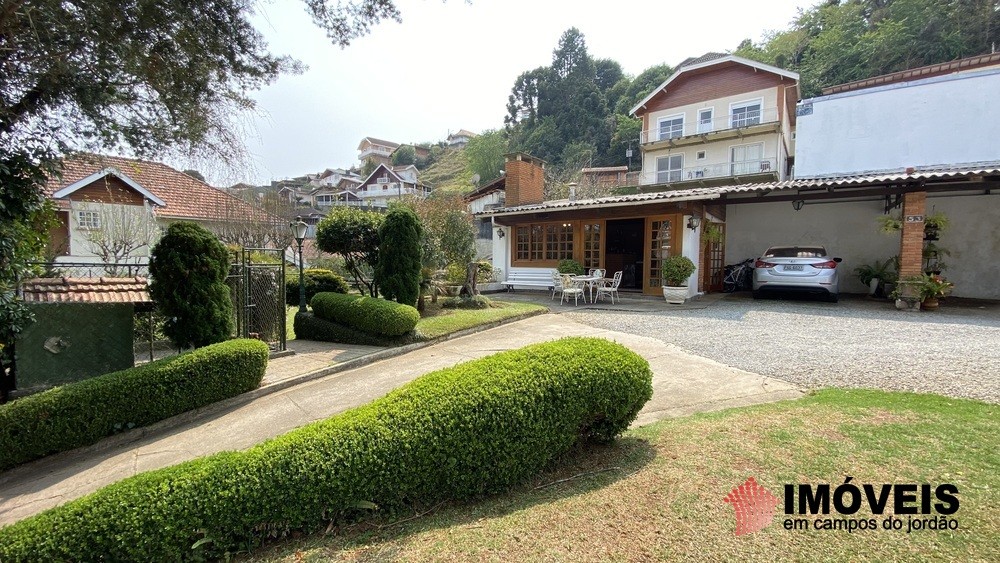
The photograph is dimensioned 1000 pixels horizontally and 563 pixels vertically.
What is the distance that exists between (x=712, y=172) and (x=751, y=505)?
2464 cm

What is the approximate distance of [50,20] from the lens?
13.2ft

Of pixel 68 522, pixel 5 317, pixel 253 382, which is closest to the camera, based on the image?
pixel 68 522

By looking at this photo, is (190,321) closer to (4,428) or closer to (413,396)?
(4,428)

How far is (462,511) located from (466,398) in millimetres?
679

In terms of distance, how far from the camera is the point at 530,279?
47.3 feet

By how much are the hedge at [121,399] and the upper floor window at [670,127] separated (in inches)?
985

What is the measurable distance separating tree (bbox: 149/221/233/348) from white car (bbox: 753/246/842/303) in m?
11.5

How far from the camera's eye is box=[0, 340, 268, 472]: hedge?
153 inches

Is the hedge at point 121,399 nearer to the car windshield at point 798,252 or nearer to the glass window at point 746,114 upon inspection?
the car windshield at point 798,252

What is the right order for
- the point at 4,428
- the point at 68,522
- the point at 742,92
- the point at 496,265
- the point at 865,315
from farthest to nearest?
the point at 742,92
the point at 496,265
the point at 865,315
the point at 4,428
the point at 68,522

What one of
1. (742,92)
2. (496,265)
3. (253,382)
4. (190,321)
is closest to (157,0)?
(190,321)

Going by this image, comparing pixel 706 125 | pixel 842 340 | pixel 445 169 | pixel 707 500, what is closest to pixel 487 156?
pixel 445 169

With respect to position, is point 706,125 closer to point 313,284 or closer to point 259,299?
point 313,284

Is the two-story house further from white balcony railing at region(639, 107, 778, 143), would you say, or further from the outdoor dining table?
the outdoor dining table
